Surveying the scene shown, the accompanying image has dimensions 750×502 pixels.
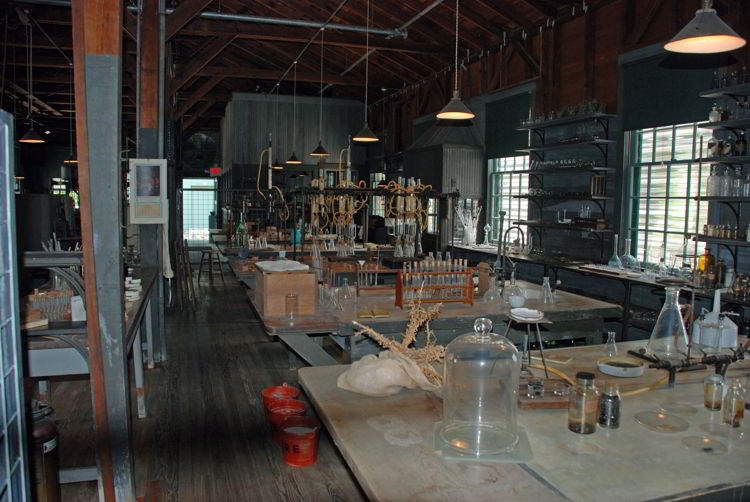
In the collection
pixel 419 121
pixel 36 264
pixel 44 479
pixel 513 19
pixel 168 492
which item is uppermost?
pixel 513 19

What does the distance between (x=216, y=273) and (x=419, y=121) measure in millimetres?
5366

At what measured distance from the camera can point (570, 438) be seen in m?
1.96

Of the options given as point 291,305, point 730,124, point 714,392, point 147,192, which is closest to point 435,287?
point 291,305

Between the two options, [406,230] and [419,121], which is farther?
[419,121]

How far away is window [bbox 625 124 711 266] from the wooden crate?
4214 mm

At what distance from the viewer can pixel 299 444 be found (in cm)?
357

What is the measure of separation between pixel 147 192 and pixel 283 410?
2652mm

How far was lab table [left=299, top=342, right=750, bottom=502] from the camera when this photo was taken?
1618 mm

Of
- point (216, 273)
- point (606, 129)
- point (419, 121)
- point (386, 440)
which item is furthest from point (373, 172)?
point (386, 440)

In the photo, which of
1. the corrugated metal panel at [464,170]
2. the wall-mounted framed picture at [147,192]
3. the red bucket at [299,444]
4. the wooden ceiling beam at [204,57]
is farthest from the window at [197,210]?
the red bucket at [299,444]

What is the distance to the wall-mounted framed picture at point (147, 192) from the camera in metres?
5.41

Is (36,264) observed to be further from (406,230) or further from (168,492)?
(406,230)

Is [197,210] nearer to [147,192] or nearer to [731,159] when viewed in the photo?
[147,192]

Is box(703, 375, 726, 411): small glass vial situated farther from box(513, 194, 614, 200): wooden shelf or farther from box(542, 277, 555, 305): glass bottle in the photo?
box(513, 194, 614, 200): wooden shelf
